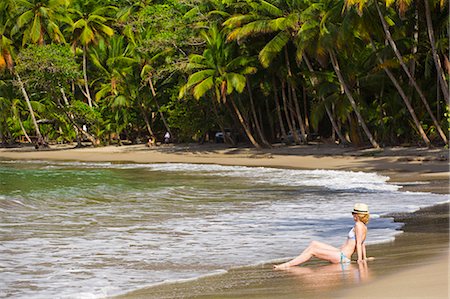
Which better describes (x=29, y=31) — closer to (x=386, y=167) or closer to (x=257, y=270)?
(x=386, y=167)

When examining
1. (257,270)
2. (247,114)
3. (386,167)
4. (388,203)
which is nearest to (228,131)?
(247,114)

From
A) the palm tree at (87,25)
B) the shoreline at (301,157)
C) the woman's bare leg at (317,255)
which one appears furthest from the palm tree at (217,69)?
the woman's bare leg at (317,255)

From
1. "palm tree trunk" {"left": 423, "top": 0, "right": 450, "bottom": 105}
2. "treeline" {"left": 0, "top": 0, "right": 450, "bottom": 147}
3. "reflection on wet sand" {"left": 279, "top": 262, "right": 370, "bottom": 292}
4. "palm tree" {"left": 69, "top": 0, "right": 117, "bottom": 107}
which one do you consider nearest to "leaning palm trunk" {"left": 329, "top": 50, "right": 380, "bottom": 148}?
"treeline" {"left": 0, "top": 0, "right": 450, "bottom": 147}

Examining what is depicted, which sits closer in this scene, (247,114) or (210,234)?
(210,234)

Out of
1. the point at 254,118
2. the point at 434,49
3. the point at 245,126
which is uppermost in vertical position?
the point at 434,49

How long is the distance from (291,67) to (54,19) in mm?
15877

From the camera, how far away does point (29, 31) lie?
146ft

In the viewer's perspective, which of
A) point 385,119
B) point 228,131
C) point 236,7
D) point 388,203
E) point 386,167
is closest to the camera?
point 388,203

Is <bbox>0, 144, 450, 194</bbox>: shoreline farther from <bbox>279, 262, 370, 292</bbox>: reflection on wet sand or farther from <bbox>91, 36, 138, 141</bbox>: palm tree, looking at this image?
<bbox>279, 262, 370, 292</bbox>: reflection on wet sand

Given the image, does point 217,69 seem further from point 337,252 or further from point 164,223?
point 337,252

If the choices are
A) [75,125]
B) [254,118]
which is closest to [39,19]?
[75,125]

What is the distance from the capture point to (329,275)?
7902 millimetres

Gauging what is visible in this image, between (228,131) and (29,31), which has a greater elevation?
(29,31)

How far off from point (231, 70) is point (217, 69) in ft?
2.01
